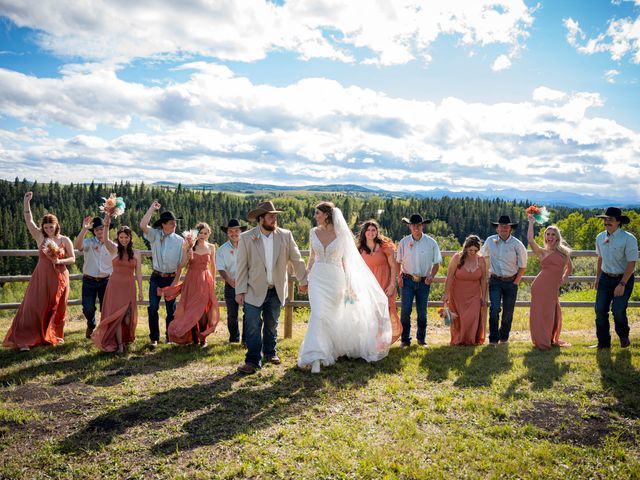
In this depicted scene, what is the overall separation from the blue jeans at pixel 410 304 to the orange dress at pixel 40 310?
5952mm

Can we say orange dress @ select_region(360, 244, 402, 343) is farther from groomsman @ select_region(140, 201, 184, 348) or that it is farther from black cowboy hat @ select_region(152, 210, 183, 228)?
black cowboy hat @ select_region(152, 210, 183, 228)

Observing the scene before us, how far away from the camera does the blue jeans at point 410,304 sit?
8492mm

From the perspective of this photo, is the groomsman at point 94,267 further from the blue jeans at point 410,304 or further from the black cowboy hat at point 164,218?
the blue jeans at point 410,304

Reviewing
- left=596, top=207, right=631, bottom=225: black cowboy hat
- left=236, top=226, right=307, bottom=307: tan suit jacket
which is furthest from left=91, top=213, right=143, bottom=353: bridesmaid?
left=596, top=207, right=631, bottom=225: black cowboy hat

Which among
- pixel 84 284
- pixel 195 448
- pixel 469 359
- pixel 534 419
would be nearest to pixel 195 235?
pixel 84 284

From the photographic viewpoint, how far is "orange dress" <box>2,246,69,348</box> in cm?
786

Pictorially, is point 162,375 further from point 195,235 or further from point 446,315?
point 446,315

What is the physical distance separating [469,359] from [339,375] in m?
2.22

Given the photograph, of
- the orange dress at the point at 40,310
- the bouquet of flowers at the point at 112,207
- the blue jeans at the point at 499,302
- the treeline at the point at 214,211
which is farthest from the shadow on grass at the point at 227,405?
the treeline at the point at 214,211

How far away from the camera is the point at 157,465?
414 centimetres

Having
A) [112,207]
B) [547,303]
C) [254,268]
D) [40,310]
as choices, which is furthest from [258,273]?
[547,303]

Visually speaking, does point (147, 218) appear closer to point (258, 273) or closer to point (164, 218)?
point (164, 218)

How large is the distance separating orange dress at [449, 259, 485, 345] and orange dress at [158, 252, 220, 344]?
14.0 ft

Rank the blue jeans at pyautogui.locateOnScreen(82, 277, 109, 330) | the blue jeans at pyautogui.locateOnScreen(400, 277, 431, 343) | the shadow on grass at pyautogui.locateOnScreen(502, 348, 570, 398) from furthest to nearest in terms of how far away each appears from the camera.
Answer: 1. the blue jeans at pyautogui.locateOnScreen(82, 277, 109, 330)
2. the blue jeans at pyautogui.locateOnScreen(400, 277, 431, 343)
3. the shadow on grass at pyautogui.locateOnScreen(502, 348, 570, 398)
